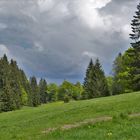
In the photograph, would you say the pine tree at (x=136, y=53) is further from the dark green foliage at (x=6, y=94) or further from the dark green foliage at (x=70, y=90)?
the dark green foliage at (x=70, y=90)

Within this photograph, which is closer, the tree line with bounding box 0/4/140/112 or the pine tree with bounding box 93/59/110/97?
the tree line with bounding box 0/4/140/112

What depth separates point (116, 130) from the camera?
60.7ft

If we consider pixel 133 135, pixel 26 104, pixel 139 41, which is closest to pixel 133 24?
pixel 139 41

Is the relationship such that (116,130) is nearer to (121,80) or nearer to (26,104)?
(121,80)

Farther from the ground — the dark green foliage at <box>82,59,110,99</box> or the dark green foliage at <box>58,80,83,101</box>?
Result: the dark green foliage at <box>58,80,83,101</box>

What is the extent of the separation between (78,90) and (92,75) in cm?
6427

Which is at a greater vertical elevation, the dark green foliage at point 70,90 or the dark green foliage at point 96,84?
the dark green foliage at point 70,90

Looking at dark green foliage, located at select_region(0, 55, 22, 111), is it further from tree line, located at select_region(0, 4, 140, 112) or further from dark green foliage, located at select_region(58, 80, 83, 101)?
dark green foliage, located at select_region(58, 80, 83, 101)

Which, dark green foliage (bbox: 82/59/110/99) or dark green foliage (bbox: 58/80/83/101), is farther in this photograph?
dark green foliage (bbox: 58/80/83/101)

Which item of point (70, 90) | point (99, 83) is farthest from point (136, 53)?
point (70, 90)

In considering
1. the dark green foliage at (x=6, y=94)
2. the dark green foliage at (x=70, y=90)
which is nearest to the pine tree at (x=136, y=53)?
the dark green foliage at (x=6, y=94)

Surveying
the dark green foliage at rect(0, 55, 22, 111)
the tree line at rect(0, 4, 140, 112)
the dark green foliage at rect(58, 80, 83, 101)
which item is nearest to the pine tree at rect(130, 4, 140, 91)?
the tree line at rect(0, 4, 140, 112)

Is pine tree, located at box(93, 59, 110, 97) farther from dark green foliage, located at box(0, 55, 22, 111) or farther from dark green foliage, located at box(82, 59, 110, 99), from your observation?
dark green foliage, located at box(0, 55, 22, 111)

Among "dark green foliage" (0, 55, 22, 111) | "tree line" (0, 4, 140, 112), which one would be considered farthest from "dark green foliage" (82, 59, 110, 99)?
"dark green foliage" (0, 55, 22, 111)
